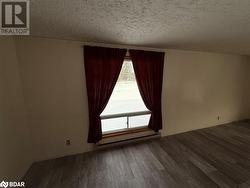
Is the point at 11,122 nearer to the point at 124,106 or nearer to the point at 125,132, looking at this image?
the point at 124,106

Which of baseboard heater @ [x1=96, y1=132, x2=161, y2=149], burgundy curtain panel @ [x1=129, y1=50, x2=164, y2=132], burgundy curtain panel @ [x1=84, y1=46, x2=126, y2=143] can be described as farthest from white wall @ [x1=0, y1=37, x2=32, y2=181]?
burgundy curtain panel @ [x1=129, y1=50, x2=164, y2=132]

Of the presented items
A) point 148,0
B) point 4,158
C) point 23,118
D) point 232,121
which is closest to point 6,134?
point 4,158

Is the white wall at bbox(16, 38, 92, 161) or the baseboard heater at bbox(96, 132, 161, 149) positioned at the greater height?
the white wall at bbox(16, 38, 92, 161)

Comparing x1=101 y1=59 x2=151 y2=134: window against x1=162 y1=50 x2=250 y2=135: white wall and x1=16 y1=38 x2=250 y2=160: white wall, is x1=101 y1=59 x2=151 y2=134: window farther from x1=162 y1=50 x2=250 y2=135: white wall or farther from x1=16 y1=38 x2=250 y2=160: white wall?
x1=162 y1=50 x2=250 y2=135: white wall

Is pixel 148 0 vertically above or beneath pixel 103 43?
beneath

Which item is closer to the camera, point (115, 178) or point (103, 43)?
point (115, 178)

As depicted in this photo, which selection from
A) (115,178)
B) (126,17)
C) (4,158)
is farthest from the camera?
(115,178)

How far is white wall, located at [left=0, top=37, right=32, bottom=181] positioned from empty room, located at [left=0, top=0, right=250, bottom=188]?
15 millimetres

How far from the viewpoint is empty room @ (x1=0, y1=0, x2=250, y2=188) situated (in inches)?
57.4

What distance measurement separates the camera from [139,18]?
1.47 metres

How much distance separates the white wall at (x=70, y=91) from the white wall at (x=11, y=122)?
0.49 ft

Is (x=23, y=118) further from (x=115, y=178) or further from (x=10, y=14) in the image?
(x=115, y=178)

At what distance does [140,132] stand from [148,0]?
257 centimetres

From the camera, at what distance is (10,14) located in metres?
1.34
